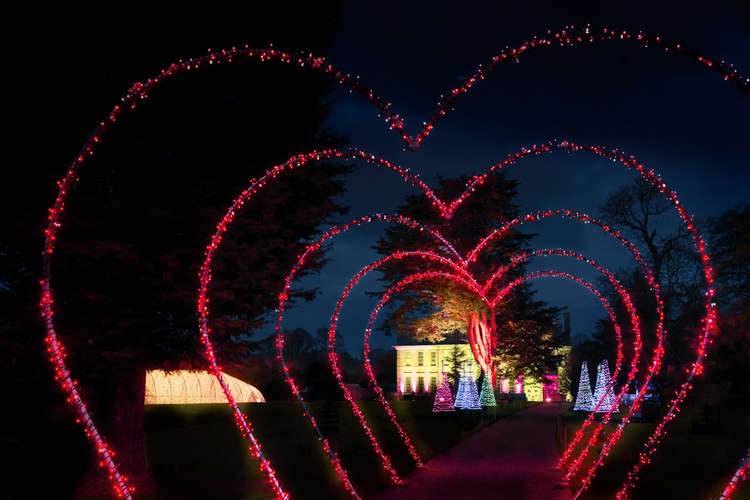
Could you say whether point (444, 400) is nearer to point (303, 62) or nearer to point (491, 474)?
point (491, 474)

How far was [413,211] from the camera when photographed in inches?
1464

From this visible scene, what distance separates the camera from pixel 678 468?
15.3m

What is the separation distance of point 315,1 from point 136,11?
3931 mm

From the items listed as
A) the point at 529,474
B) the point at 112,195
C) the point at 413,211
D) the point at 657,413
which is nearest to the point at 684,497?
the point at 529,474

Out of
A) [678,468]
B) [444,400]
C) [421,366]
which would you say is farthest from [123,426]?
[421,366]

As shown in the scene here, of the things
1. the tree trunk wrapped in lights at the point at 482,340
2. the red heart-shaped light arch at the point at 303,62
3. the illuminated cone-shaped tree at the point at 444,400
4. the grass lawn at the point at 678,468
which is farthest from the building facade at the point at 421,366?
the red heart-shaped light arch at the point at 303,62

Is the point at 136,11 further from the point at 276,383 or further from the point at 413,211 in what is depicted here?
the point at 276,383

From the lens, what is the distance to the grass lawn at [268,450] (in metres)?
12.3

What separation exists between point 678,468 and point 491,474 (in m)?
4.74

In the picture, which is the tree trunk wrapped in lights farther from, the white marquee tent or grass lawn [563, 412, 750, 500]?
grass lawn [563, 412, 750, 500]

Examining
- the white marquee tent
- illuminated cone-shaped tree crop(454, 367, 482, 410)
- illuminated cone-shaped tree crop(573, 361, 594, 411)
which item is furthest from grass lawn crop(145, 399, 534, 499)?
illuminated cone-shaped tree crop(573, 361, 594, 411)

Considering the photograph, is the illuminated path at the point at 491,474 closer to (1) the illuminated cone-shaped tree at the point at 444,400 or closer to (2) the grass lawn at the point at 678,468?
(2) the grass lawn at the point at 678,468

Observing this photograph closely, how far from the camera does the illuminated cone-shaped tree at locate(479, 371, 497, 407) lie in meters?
35.1

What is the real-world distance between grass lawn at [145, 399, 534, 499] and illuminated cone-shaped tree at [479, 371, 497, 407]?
4235 mm
